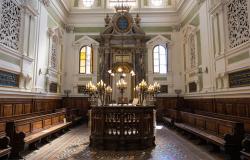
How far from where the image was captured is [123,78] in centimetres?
1073

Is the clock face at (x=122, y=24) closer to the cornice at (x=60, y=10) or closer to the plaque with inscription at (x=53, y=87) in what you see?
the cornice at (x=60, y=10)

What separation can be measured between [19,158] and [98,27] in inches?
391

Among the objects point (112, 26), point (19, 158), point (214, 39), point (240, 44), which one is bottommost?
point (19, 158)

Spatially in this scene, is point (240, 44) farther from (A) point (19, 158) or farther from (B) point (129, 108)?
(A) point (19, 158)

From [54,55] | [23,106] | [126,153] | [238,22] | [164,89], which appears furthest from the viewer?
[164,89]

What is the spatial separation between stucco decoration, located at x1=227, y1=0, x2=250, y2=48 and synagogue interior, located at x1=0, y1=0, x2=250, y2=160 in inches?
1.3

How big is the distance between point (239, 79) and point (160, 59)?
6920 mm

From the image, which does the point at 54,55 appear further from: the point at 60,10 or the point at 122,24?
the point at 122,24

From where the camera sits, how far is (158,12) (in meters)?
13.1

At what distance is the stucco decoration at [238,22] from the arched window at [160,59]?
6.15 m

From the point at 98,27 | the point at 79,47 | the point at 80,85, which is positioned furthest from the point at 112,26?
the point at 80,85

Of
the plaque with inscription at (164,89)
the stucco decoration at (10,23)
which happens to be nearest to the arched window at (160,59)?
the plaque with inscription at (164,89)

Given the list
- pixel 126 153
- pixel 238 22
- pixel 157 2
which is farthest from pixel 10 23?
pixel 157 2

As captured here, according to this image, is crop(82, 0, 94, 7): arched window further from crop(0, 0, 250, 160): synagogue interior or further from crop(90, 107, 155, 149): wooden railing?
crop(90, 107, 155, 149): wooden railing
